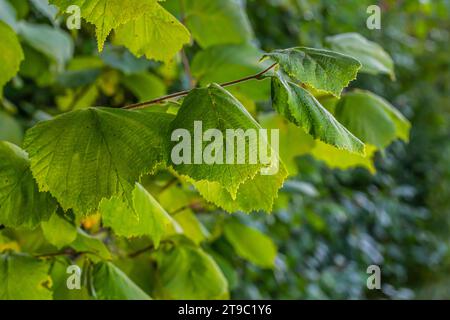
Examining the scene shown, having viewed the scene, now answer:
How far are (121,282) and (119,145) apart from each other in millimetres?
271

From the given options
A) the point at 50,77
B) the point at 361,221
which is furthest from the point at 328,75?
the point at 361,221

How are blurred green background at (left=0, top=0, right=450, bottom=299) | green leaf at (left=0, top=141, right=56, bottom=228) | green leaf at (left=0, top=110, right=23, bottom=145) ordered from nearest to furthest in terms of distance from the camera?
green leaf at (left=0, top=141, right=56, bottom=228) → green leaf at (left=0, top=110, right=23, bottom=145) → blurred green background at (left=0, top=0, right=450, bottom=299)

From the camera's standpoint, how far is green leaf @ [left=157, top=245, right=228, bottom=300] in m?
1.00

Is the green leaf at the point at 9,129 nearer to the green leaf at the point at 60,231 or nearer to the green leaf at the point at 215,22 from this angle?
the green leaf at the point at 215,22

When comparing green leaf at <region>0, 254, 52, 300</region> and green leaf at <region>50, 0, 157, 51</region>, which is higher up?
green leaf at <region>50, 0, 157, 51</region>

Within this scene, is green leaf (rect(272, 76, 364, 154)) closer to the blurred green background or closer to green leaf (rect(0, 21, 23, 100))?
green leaf (rect(0, 21, 23, 100))

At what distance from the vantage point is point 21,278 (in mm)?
787

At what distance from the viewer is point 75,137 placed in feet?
2.01

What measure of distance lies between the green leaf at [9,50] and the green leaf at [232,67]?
11.6 inches

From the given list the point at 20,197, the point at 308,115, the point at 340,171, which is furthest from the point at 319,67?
the point at 340,171

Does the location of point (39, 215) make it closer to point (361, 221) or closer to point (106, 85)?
point (106, 85)

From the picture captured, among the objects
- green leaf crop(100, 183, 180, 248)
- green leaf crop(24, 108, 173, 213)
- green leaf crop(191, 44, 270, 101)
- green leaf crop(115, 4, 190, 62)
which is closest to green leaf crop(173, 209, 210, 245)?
green leaf crop(191, 44, 270, 101)

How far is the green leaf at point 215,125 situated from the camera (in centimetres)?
56

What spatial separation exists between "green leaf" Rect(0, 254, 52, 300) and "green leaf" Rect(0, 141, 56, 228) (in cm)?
12
